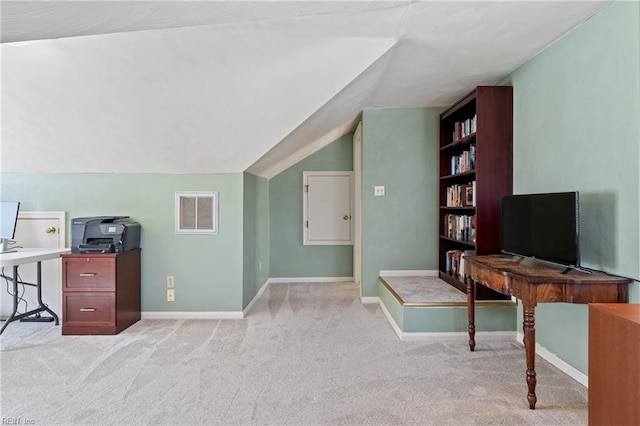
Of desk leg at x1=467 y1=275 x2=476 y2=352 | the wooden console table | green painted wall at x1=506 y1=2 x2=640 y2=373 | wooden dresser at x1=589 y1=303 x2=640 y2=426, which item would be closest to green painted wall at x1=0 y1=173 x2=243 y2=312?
desk leg at x1=467 y1=275 x2=476 y2=352

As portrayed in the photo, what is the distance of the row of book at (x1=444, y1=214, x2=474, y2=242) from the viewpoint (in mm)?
3484

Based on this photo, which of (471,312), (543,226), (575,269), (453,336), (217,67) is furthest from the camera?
(453,336)

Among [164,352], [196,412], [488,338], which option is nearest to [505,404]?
[488,338]

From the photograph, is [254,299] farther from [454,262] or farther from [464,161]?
[464,161]

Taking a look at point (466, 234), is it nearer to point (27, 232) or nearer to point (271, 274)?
point (271, 274)

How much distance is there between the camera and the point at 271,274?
5402mm

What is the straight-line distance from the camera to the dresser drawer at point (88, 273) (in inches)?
120

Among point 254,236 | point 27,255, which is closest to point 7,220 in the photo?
point 27,255

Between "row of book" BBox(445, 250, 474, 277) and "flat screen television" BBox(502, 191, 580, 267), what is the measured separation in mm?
1002

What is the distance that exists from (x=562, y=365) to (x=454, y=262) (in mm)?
1529

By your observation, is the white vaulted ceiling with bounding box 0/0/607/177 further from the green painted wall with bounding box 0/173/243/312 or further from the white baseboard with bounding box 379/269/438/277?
the white baseboard with bounding box 379/269/438/277

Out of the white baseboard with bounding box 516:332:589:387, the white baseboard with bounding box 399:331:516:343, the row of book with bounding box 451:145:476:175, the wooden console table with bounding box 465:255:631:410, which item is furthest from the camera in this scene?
the row of book with bounding box 451:145:476:175

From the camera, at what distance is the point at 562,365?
242 cm

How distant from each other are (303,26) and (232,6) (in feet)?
2.09
